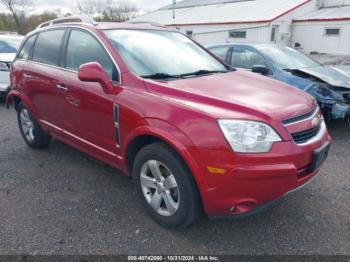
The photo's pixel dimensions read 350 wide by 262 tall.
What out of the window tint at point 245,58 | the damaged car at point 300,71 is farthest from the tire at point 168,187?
the window tint at point 245,58

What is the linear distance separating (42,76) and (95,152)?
4.18 feet

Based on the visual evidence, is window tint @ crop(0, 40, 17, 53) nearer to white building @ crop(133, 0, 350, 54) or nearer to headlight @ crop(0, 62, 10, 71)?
headlight @ crop(0, 62, 10, 71)

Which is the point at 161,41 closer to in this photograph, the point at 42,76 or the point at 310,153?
the point at 42,76

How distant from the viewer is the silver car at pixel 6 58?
7.26 m

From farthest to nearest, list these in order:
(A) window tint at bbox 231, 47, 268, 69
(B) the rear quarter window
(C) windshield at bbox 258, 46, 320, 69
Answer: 1. (A) window tint at bbox 231, 47, 268, 69
2. (C) windshield at bbox 258, 46, 320, 69
3. (B) the rear quarter window

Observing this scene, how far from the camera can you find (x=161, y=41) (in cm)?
337

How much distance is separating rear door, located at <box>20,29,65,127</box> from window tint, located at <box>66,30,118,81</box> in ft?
0.79

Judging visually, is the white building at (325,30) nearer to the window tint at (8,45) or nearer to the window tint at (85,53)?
the window tint at (8,45)

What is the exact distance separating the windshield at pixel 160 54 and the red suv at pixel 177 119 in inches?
0.5

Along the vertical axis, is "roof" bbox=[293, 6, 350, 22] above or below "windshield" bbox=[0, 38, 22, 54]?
above

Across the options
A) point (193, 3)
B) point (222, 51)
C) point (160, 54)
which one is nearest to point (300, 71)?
point (222, 51)

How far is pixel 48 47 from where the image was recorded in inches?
153

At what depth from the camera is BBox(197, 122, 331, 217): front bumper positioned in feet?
6.97

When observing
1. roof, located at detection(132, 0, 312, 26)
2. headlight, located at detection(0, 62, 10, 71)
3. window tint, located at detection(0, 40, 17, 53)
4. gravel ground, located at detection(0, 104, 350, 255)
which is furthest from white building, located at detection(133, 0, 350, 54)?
gravel ground, located at detection(0, 104, 350, 255)
